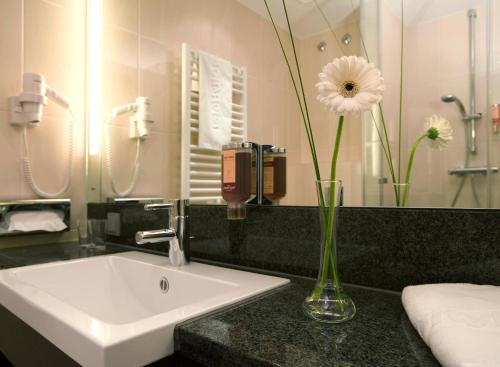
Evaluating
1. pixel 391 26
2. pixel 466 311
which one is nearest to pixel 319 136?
pixel 391 26

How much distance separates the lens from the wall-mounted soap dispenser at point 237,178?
0.92m

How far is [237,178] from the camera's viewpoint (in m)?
0.91

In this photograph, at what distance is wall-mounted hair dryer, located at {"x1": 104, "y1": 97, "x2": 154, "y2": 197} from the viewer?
4.69 ft

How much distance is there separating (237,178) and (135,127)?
74 centimetres

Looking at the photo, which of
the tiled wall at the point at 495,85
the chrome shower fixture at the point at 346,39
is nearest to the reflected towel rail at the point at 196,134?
the chrome shower fixture at the point at 346,39

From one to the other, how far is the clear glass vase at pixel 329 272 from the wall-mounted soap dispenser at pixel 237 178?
1.13 feet

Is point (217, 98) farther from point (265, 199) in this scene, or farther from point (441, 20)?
point (441, 20)

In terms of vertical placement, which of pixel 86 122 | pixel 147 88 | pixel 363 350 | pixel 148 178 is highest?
pixel 147 88

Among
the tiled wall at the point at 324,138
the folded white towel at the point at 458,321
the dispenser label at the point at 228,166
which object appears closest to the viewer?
the folded white towel at the point at 458,321

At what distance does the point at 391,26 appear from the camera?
787 millimetres

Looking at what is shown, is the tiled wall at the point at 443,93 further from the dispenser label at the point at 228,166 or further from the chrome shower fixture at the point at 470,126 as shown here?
the dispenser label at the point at 228,166

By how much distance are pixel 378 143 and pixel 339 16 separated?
33 centimetres

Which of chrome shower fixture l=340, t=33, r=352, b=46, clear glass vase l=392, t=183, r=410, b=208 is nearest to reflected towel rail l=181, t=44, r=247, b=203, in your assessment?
chrome shower fixture l=340, t=33, r=352, b=46

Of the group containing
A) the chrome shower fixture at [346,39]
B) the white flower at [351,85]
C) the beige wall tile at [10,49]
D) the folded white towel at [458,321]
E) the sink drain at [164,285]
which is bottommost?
the sink drain at [164,285]
